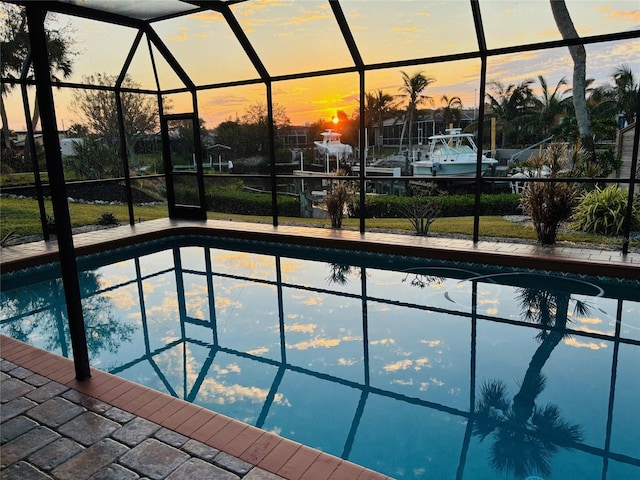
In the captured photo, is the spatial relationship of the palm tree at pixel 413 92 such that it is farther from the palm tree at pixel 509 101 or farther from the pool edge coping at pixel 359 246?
the pool edge coping at pixel 359 246

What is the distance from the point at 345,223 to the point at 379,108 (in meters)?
2.56

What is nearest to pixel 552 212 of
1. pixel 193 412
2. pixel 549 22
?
pixel 549 22

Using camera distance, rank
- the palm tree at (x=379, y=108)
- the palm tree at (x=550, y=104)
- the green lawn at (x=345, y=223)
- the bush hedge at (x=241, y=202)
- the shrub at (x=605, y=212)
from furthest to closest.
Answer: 1. the bush hedge at (x=241, y=202)
2. the palm tree at (x=379, y=108)
3. the palm tree at (x=550, y=104)
4. the green lawn at (x=345, y=223)
5. the shrub at (x=605, y=212)

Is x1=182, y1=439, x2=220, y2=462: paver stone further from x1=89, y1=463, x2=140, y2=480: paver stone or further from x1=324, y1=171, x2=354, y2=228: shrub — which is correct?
x1=324, y1=171, x2=354, y2=228: shrub

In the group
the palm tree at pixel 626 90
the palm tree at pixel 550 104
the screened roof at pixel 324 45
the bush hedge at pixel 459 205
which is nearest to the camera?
the screened roof at pixel 324 45

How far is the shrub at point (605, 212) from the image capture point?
677cm

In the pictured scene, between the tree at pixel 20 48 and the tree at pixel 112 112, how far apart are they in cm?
82

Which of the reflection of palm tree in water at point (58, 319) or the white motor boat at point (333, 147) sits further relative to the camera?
the white motor boat at point (333, 147)

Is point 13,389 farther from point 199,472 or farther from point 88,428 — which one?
point 199,472

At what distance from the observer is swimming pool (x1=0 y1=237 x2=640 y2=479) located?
284cm

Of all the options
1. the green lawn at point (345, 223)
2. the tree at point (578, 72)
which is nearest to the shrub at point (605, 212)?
the green lawn at point (345, 223)

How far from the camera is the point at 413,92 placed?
9492 millimetres

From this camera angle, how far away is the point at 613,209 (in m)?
6.86

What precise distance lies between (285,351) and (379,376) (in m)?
0.95
